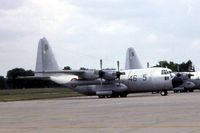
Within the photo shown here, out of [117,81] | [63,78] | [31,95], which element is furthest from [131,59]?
[117,81]

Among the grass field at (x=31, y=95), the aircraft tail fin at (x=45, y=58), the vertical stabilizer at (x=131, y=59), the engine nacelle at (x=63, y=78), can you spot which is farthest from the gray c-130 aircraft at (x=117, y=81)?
the vertical stabilizer at (x=131, y=59)

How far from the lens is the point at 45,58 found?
63094mm

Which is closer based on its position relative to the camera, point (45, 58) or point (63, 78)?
point (63, 78)

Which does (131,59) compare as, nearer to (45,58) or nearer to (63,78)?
(45,58)

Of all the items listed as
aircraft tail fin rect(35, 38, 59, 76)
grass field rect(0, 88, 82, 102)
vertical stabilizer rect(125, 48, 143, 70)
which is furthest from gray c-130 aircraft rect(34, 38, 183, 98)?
vertical stabilizer rect(125, 48, 143, 70)

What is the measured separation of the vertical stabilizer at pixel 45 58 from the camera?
6288 centimetres

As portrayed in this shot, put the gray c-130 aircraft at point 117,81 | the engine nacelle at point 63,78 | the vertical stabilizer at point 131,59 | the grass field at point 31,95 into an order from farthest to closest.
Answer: the vertical stabilizer at point 131,59 → the grass field at point 31,95 → the engine nacelle at point 63,78 → the gray c-130 aircraft at point 117,81

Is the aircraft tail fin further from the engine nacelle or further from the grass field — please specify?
the grass field

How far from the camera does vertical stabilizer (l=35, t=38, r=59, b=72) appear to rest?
62.9 metres

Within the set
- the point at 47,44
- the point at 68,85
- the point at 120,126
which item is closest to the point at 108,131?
the point at 120,126

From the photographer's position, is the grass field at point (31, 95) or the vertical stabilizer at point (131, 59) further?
the vertical stabilizer at point (131, 59)

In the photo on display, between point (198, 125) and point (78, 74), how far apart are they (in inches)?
1606

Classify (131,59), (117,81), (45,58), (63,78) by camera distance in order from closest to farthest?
(117,81) → (63,78) → (45,58) → (131,59)

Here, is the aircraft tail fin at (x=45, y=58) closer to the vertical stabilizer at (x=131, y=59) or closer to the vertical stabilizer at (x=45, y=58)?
the vertical stabilizer at (x=45, y=58)
